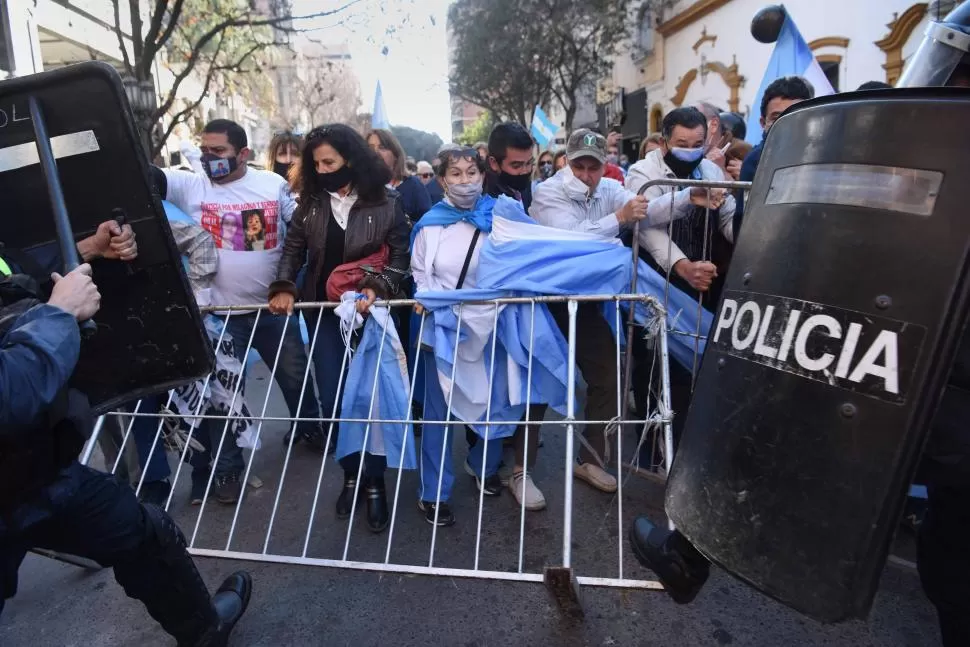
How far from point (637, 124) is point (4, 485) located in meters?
22.9

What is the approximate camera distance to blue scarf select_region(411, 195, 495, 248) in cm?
311

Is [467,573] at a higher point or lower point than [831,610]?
lower

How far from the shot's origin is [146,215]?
2100 millimetres

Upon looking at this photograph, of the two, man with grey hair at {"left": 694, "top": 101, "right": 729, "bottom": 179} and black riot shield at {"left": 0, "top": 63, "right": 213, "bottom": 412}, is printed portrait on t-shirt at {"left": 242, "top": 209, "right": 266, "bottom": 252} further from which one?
man with grey hair at {"left": 694, "top": 101, "right": 729, "bottom": 179}

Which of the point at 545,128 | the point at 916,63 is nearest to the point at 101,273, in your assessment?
the point at 916,63

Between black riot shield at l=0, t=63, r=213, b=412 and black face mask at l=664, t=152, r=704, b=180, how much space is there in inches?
98.4

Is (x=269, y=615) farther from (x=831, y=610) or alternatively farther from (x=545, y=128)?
(x=545, y=128)

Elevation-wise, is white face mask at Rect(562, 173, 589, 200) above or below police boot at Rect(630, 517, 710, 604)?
above

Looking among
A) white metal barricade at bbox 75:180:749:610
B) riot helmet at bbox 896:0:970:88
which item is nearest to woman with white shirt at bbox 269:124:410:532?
white metal barricade at bbox 75:180:749:610

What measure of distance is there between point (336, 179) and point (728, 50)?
49.1 feet

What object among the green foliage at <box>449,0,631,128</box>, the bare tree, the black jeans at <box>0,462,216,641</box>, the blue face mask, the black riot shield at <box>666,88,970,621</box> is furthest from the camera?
the green foliage at <box>449,0,631,128</box>

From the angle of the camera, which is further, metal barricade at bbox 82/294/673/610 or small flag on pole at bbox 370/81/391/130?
small flag on pole at bbox 370/81/391/130

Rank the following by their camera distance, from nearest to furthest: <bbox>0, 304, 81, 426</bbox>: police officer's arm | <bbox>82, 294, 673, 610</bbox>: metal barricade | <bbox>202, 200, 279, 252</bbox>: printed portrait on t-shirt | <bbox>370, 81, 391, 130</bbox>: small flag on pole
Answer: <bbox>0, 304, 81, 426</bbox>: police officer's arm → <bbox>82, 294, 673, 610</bbox>: metal barricade → <bbox>202, 200, 279, 252</bbox>: printed portrait on t-shirt → <bbox>370, 81, 391, 130</bbox>: small flag on pole

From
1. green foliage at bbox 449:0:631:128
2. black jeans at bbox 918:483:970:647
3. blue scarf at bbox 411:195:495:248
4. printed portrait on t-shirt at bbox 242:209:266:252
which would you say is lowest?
black jeans at bbox 918:483:970:647
